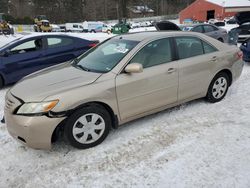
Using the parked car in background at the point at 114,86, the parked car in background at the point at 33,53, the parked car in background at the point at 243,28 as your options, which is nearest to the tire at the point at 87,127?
the parked car in background at the point at 114,86

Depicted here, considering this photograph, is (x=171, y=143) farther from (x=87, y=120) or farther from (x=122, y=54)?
(x=122, y=54)

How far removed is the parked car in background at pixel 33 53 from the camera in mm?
6742

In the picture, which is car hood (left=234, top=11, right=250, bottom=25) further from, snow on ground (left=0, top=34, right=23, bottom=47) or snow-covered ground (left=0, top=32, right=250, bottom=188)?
snow on ground (left=0, top=34, right=23, bottom=47)

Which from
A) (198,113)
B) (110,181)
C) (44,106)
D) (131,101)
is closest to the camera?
(110,181)

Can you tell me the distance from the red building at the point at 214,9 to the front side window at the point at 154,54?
54.1 meters

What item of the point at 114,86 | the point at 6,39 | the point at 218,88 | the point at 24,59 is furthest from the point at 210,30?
the point at 6,39

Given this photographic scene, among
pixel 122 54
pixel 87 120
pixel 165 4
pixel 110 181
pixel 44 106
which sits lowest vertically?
pixel 110 181

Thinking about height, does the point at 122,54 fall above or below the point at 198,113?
above

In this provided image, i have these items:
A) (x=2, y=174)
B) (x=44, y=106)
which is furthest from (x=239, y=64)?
(x=2, y=174)

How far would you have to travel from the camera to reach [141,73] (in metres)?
3.85

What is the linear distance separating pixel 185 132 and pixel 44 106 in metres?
2.11

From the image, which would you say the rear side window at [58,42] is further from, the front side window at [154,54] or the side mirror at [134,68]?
the side mirror at [134,68]

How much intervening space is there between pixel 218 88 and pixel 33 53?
486 centimetres

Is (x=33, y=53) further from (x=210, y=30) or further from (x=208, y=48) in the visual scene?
(x=210, y=30)
